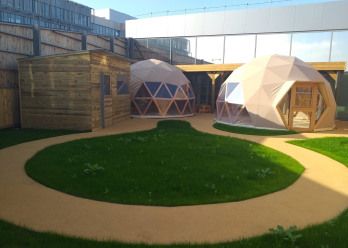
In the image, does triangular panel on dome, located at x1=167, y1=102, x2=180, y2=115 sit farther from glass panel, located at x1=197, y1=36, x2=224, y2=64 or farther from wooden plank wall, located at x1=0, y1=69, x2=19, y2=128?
glass panel, located at x1=197, y1=36, x2=224, y2=64

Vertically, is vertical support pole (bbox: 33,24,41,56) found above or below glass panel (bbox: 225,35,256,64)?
below

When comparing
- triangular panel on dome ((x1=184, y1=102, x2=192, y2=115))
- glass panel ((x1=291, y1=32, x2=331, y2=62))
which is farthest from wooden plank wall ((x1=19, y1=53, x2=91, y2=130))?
glass panel ((x1=291, y1=32, x2=331, y2=62))

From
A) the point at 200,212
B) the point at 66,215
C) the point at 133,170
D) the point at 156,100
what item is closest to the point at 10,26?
the point at 156,100

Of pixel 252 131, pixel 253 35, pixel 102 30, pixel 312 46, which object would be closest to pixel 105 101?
pixel 252 131

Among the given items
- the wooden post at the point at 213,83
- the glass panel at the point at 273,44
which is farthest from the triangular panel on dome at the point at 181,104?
the glass panel at the point at 273,44

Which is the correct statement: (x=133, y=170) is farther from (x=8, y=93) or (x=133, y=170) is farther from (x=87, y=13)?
(x=87, y=13)

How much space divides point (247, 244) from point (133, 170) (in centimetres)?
407

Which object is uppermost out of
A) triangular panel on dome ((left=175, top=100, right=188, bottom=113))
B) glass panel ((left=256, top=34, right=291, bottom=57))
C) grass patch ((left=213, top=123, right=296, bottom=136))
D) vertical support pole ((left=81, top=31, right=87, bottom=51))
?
glass panel ((left=256, top=34, right=291, bottom=57))

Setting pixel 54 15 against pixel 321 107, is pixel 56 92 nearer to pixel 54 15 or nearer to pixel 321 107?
pixel 321 107

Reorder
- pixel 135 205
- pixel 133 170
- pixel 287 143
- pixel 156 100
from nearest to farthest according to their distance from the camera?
pixel 135 205 < pixel 133 170 < pixel 287 143 < pixel 156 100

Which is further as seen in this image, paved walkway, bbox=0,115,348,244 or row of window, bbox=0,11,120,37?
row of window, bbox=0,11,120,37

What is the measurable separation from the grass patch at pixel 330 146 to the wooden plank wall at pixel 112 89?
9055 mm

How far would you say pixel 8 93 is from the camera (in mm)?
14117

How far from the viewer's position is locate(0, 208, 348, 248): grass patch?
14.0 feet
